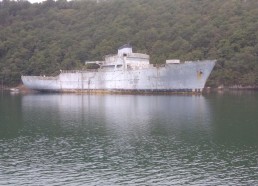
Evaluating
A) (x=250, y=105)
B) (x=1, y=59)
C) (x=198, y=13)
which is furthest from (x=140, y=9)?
(x=250, y=105)

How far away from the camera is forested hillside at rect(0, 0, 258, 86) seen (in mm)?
88562

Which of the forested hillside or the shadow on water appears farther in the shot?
the forested hillside

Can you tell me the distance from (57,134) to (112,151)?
7273 mm

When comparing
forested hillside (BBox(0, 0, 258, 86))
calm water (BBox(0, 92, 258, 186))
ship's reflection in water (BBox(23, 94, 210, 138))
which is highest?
forested hillside (BBox(0, 0, 258, 86))

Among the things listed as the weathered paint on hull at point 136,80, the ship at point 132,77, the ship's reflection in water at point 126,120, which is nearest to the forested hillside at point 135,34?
the ship at point 132,77

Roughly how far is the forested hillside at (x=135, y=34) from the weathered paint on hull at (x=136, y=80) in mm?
19768

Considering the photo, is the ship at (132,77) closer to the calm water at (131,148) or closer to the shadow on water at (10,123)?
the calm water at (131,148)

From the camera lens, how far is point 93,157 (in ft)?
73.0

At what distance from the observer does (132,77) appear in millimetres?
69500

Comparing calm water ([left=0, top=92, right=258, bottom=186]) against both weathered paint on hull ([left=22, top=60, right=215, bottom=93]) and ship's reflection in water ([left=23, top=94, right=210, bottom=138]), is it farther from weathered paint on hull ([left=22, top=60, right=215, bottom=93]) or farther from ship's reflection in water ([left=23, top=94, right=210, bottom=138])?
weathered paint on hull ([left=22, top=60, right=215, bottom=93])

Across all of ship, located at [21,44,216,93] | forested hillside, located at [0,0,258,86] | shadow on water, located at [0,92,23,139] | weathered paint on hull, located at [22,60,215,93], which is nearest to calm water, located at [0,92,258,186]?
shadow on water, located at [0,92,23,139]

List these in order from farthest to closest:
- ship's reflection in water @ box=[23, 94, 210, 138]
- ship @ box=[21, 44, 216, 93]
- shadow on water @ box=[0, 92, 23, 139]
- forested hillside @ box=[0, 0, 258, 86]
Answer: forested hillside @ box=[0, 0, 258, 86]
ship @ box=[21, 44, 216, 93]
ship's reflection in water @ box=[23, 94, 210, 138]
shadow on water @ box=[0, 92, 23, 139]

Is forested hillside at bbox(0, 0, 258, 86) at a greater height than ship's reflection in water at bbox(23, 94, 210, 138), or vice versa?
forested hillside at bbox(0, 0, 258, 86)

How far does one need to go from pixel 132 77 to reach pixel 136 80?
0.89m
